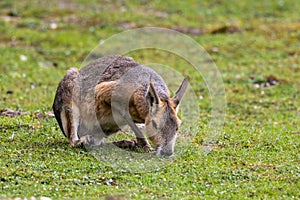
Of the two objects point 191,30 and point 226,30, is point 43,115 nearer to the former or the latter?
point 191,30

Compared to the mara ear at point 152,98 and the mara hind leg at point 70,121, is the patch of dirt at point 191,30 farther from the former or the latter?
the mara ear at point 152,98

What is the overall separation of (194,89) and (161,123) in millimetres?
7169

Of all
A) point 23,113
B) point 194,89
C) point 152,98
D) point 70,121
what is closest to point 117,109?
point 152,98

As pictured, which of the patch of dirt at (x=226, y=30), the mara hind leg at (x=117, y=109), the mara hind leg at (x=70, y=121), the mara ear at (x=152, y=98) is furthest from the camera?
the patch of dirt at (x=226, y=30)

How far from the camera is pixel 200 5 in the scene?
25.5m

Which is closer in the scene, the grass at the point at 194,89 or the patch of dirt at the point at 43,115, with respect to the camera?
the grass at the point at 194,89

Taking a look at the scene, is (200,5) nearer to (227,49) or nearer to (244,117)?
(227,49)

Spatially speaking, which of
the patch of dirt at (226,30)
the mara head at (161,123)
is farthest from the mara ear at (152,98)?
the patch of dirt at (226,30)

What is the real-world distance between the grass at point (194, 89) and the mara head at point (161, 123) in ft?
1.17

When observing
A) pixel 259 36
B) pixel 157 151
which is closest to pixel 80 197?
pixel 157 151

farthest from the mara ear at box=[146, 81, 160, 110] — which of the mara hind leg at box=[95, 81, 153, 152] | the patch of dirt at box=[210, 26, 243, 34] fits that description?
the patch of dirt at box=[210, 26, 243, 34]

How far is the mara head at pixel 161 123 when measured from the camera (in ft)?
30.7

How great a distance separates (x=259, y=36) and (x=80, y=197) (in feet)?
49.3

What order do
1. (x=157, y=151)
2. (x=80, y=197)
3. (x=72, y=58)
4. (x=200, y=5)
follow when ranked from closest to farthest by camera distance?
(x=80, y=197) → (x=157, y=151) → (x=72, y=58) → (x=200, y=5)
